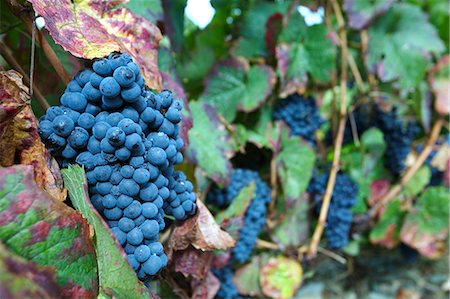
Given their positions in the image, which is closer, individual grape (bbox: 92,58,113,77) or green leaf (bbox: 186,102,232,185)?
individual grape (bbox: 92,58,113,77)

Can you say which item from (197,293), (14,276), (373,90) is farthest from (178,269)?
(373,90)

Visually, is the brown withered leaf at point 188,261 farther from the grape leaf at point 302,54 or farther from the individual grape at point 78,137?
the grape leaf at point 302,54

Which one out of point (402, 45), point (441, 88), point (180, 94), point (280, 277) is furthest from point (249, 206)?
point (441, 88)

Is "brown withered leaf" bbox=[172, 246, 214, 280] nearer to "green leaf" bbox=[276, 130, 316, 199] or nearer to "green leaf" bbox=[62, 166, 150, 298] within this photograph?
"green leaf" bbox=[62, 166, 150, 298]

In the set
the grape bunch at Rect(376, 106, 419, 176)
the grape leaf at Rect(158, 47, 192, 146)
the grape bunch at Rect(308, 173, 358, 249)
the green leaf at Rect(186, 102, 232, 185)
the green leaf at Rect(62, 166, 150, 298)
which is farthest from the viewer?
the grape bunch at Rect(376, 106, 419, 176)

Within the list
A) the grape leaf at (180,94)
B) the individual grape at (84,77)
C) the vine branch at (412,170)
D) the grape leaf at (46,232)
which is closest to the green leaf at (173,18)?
the grape leaf at (180,94)

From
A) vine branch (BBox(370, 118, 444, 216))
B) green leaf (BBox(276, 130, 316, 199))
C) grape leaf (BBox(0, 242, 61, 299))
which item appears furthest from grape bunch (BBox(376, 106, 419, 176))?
grape leaf (BBox(0, 242, 61, 299))

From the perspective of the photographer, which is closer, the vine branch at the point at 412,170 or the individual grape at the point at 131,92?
the individual grape at the point at 131,92

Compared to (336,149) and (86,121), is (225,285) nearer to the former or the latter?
(336,149)
